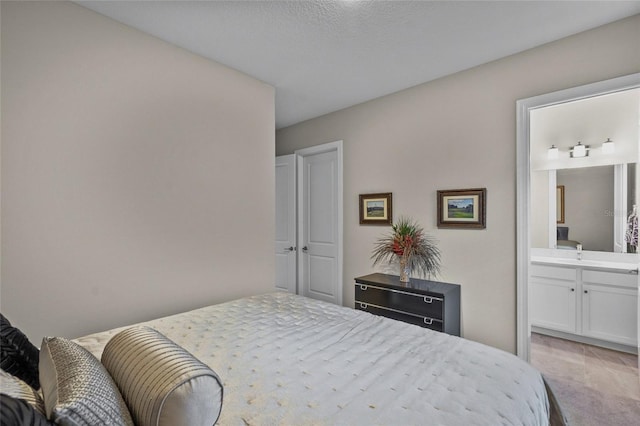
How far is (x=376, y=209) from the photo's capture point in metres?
3.50

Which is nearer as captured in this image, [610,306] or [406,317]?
[406,317]

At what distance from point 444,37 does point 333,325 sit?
85.4 inches

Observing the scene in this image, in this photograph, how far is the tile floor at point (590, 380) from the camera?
7.06ft

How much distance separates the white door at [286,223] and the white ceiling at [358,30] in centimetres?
162

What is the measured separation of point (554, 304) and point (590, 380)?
1.05m

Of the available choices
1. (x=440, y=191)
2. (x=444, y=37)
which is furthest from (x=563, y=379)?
(x=444, y=37)

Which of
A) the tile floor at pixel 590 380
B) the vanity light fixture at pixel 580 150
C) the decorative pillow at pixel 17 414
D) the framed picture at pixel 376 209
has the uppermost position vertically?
the vanity light fixture at pixel 580 150

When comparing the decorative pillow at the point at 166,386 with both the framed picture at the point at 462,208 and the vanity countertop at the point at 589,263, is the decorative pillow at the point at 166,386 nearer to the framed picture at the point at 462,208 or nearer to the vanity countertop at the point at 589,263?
the framed picture at the point at 462,208

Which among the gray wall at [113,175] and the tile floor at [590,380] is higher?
the gray wall at [113,175]

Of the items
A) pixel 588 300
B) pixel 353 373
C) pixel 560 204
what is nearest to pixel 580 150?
pixel 560 204

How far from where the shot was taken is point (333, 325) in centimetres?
183

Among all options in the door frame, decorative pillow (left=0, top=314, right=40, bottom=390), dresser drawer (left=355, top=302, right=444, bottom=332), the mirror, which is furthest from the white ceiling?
dresser drawer (left=355, top=302, right=444, bottom=332)

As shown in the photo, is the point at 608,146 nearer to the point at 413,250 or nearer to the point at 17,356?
the point at 413,250

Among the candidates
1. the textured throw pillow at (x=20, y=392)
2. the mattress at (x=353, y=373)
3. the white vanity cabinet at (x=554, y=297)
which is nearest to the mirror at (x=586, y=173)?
the white vanity cabinet at (x=554, y=297)
